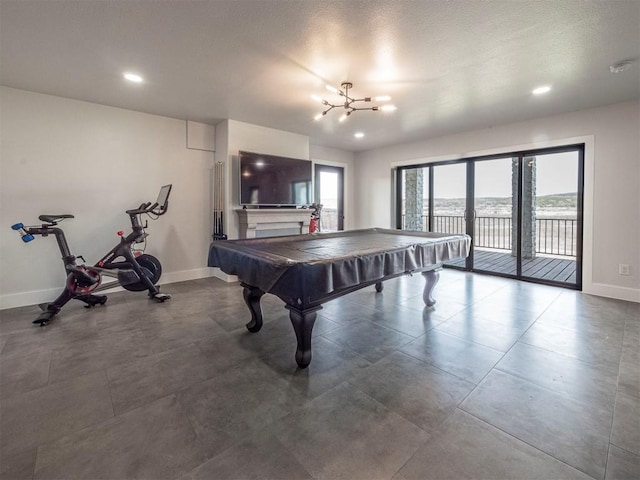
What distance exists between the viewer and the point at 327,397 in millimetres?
1870

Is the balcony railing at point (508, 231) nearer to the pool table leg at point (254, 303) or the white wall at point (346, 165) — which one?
the white wall at point (346, 165)

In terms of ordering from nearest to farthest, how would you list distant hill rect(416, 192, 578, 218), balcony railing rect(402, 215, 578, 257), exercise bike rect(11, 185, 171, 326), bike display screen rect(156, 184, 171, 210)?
1. exercise bike rect(11, 185, 171, 326)
2. bike display screen rect(156, 184, 171, 210)
3. distant hill rect(416, 192, 578, 218)
4. balcony railing rect(402, 215, 578, 257)

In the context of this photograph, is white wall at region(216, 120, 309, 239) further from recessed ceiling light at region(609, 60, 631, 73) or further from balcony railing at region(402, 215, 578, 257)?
recessed ceiling light at region(609, 60, 631, 73)

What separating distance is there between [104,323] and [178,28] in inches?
114

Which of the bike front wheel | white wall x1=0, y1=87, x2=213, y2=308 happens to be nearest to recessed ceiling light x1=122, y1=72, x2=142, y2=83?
white wall x1=0, y1=87, x2=213, y2=308

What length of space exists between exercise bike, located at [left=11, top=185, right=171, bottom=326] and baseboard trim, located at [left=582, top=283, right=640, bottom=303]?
19.0 ft

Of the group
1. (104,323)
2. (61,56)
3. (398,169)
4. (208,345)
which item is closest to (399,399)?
(208,345)

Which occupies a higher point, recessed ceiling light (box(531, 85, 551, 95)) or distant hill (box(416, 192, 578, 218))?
recessed ceiling light (box(531, 85, 551, 95))

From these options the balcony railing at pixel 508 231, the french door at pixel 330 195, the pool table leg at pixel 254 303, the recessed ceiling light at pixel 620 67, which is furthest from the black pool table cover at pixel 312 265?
the french door at pixel 330 195

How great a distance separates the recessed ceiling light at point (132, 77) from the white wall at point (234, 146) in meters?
1.51

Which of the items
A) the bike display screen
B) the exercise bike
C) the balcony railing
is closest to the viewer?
the exercise bike

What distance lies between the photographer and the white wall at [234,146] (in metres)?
4.70

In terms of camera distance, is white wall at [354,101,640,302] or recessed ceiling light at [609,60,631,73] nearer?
recessed ceiling light at [609,60,631,73]

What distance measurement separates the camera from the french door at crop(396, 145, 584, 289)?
4.76 meters
